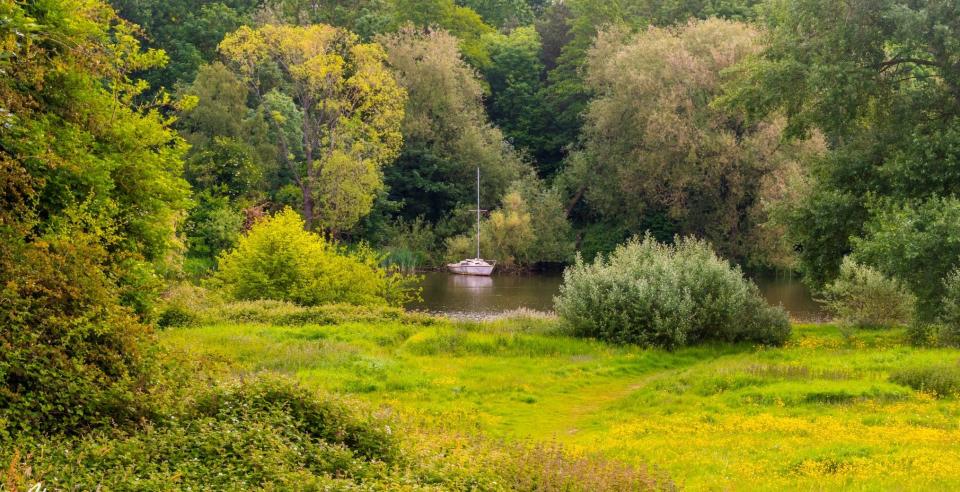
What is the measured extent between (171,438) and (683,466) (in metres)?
5.95

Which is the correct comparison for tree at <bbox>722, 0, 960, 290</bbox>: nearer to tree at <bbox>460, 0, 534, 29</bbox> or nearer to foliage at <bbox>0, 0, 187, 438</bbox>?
foliage at <bbox>0, 0, 187, 438</bbox>

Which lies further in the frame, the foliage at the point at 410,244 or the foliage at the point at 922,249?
the foliage at the point at 410,244

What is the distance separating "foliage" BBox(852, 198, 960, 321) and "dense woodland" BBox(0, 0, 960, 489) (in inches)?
2.6

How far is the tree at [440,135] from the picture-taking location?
2295 inches

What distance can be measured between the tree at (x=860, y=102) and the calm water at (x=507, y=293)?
1015 centimetres

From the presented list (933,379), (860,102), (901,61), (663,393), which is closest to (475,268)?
(860,102)

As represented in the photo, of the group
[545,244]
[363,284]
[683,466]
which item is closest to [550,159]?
[545,244]

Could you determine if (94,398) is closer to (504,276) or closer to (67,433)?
(67,433)

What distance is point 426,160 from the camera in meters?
59.9

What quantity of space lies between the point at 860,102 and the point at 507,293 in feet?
72.6

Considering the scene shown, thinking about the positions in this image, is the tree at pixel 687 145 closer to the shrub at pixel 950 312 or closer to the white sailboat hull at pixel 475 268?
the white sailboat hull at pixel 475 268

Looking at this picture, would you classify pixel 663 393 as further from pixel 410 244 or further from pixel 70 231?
pixel 410 244

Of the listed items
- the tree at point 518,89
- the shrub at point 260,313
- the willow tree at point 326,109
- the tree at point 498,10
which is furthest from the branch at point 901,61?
the tree at point 498,10

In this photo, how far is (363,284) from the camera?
3044 cm
